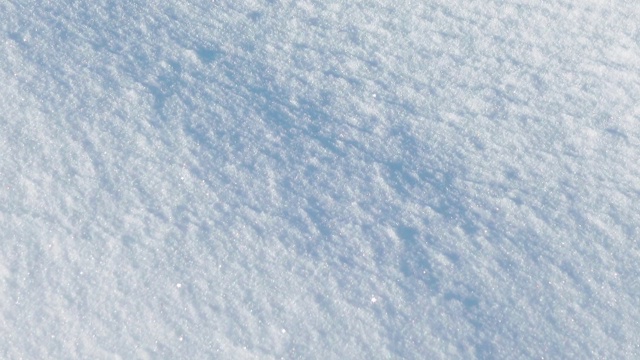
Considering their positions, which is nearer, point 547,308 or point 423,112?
point 547,308

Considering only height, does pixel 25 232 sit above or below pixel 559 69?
below

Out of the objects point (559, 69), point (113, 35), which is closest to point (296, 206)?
point (113, 35)

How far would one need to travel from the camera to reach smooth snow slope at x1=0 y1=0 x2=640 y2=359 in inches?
56.0

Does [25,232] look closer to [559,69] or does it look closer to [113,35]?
[113,35]

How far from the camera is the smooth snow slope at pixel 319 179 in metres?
1.42

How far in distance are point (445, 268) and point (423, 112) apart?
45 centimetres

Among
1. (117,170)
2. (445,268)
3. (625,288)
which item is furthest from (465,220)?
(117,170)

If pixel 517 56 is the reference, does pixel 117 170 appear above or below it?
below

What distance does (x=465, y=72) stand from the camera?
1.67 meters

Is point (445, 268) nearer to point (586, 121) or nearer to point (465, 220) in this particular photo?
point (465, 220)

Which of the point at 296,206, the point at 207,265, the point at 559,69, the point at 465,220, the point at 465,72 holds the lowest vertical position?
the point at 207,265

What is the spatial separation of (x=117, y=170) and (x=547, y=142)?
1184 mm

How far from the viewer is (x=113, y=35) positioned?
167cm

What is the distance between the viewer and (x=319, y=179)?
5.09ft
